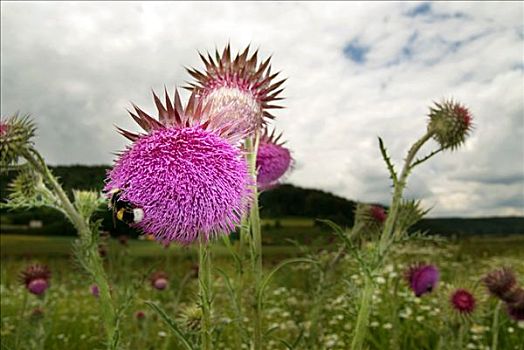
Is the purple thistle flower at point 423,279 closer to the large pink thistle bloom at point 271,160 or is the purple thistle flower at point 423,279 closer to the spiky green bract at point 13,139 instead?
the large pink thistle bloom at point 271,160

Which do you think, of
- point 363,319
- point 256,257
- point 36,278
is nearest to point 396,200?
point 363,319

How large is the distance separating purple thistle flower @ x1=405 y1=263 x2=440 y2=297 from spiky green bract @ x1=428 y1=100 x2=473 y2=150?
1408mm

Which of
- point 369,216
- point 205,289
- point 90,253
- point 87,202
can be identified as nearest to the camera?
point 205,289

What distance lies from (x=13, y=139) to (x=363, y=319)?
3108 mm

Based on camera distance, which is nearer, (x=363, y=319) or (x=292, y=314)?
(x=363, y=319)

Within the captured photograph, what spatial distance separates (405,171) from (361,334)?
4.80ft

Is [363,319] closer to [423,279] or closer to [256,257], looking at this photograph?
[256,257]

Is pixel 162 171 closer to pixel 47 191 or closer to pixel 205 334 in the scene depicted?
pixel 205 334

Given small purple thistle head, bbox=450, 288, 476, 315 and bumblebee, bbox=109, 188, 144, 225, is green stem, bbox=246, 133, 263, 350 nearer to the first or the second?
bumblebee, bbox=109, 188, 144, 225

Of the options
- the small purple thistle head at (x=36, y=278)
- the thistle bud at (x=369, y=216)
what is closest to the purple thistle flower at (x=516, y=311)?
the thistle bud at (x=369, y=216)

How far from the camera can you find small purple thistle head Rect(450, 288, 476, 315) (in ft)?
18.6

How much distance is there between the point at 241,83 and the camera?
362cm

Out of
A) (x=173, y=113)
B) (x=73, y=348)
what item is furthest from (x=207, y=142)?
(x=73, y=348)

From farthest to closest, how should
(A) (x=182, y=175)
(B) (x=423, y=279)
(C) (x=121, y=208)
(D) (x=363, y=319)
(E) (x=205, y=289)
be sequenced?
1. (B) (x=423, y=279)
2. (D) (x=363, y=319)
3. (C) (x=121, y=208)
4. (E) (x=205, y=289)
5. (A) (x=182, y=175)
